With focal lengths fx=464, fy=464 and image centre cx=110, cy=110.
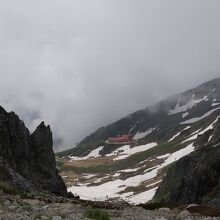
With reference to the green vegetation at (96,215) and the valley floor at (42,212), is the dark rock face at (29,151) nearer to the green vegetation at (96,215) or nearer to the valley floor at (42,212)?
the valley floor at (42,212)

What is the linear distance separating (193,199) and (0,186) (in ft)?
256

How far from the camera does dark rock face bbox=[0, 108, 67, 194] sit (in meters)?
69.4

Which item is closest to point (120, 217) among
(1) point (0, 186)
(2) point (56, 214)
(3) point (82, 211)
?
(3) point (82, 211)

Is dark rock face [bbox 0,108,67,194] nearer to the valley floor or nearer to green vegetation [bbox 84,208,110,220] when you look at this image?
the valley floor

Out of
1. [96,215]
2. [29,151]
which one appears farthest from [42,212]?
[29,151]

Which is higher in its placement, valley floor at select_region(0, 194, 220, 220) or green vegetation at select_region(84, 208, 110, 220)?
valley floor at select_region(0, 194, 220, 220)

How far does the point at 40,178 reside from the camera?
234 ft

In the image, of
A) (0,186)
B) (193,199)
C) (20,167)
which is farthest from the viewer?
(193,199)

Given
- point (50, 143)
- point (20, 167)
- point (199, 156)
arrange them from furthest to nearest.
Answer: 1. point (199, 156)
2. point (50, 143)
3. point (20, 167)

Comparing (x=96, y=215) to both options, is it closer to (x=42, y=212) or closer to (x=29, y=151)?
(x=42, y=212)

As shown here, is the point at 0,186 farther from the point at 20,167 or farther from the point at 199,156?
the point at 199,156

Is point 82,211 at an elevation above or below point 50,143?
below

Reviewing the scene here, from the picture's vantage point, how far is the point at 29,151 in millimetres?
77812

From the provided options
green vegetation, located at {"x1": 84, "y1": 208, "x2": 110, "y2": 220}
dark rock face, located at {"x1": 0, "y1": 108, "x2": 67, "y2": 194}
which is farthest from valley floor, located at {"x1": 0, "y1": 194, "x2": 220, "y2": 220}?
dark rock face, located at {"x1": 0, "y1": 108, "x2": 67, "y2": 194}
